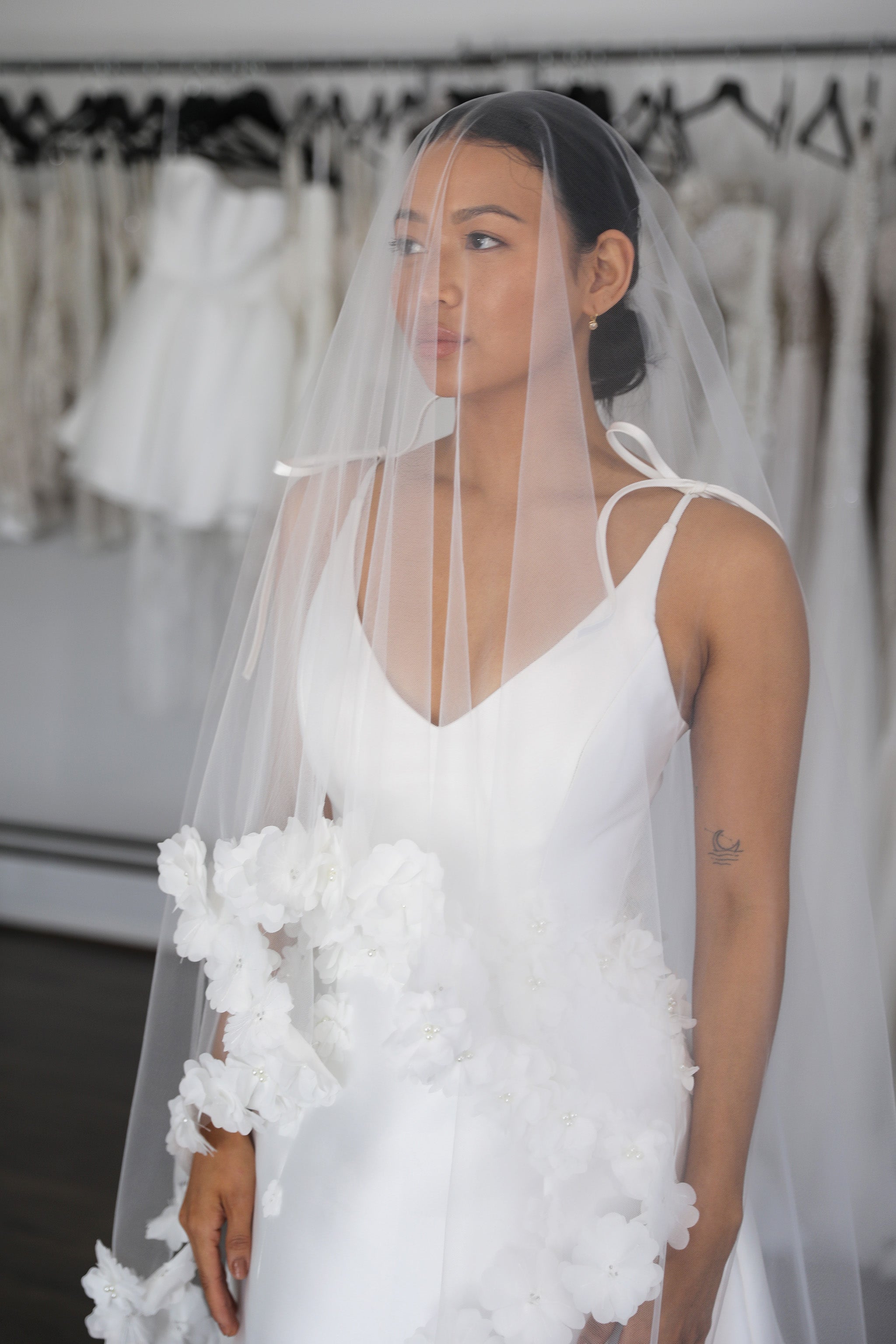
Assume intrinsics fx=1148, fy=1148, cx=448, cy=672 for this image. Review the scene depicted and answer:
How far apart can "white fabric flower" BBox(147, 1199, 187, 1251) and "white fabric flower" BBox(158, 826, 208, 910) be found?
31 cm

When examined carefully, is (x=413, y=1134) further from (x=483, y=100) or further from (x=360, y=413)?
(x=483, y=100)

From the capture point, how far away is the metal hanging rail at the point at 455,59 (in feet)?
8.09

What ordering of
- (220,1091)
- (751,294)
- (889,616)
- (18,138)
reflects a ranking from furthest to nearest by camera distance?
(18,138), (751,294), (889,616), (220,1091)

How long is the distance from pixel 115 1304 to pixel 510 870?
536 millimetres

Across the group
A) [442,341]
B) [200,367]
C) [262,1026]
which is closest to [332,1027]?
[262,1026]

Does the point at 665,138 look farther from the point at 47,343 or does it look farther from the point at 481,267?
the point at 481,267

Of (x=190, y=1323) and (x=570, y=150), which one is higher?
(x=570, y=150)

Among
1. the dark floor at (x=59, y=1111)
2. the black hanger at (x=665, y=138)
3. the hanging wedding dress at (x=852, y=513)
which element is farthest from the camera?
the black hanger at (x=665, y=138)

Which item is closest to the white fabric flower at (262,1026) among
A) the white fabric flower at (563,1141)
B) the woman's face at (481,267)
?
the white fabric flower at (563,1141)

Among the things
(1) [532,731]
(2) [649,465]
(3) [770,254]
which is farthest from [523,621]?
(3) [770,254]

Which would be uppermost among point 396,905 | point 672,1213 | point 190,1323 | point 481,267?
point 481,267

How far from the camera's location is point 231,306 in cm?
279

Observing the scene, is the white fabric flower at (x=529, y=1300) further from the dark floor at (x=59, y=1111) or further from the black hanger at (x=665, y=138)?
the black hanger at (x=665, y=138)

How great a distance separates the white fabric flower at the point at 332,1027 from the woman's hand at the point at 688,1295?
0.92ft
